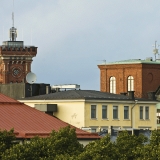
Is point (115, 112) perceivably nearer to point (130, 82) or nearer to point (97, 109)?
point (97, 109)

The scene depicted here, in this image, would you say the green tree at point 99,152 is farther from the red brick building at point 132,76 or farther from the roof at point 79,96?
the red brick building at point 132,76

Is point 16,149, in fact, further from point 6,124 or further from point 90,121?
point 90,121

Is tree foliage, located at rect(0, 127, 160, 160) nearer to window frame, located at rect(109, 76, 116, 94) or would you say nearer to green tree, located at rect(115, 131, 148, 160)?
green tree, located at rect(115, 131, 148, 160)

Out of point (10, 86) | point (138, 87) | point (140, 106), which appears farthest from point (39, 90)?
point (138, 87)

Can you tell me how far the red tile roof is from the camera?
3249 inches

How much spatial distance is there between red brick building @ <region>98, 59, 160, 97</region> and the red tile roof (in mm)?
72369

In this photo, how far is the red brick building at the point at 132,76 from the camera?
164 m

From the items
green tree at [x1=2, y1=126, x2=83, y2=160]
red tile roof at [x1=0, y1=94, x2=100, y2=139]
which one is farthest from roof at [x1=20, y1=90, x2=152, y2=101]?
green tree at [x1=2, y1=126, x2=83, y2=160]

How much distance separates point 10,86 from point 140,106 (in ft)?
54.1

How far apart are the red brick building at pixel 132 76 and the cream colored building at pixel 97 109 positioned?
35.6m

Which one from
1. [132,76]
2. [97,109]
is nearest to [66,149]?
[97,109]

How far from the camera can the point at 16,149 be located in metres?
69.6

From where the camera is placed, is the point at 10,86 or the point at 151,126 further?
the point at 10,86

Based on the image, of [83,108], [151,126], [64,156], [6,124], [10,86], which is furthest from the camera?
[10,86]
